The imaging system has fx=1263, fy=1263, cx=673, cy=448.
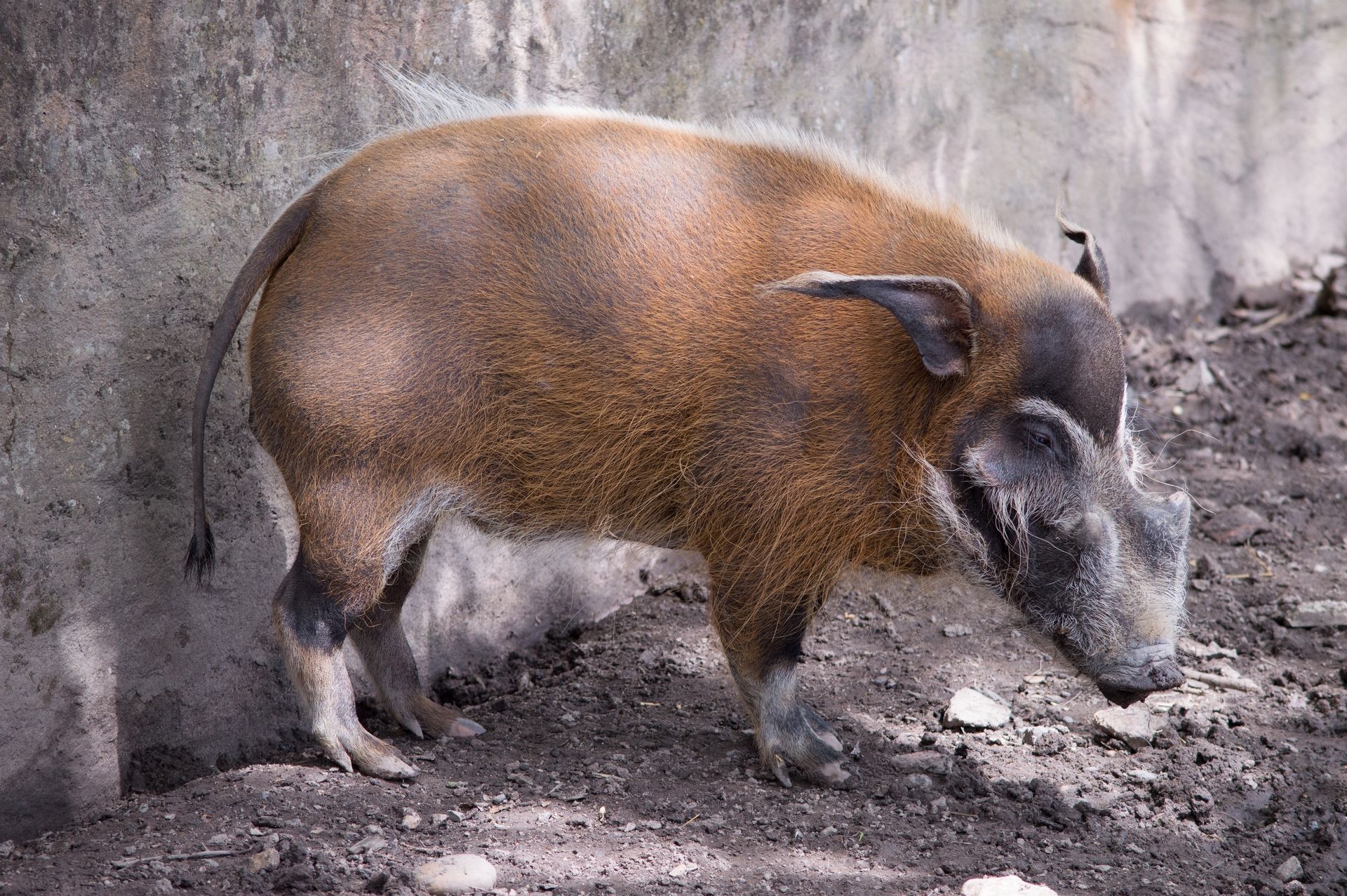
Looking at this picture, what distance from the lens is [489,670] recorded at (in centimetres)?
392

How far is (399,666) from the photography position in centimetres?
348

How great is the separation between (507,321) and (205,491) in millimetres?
887

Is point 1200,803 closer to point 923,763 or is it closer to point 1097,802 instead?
point 1097,802

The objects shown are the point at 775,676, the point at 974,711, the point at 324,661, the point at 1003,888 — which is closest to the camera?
Answer: the point at 1003,888

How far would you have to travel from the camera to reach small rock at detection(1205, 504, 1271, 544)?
4.52 meters

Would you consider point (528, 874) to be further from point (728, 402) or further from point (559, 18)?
point (559, 18)

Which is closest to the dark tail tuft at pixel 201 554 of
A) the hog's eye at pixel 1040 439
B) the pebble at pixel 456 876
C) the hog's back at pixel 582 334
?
the hog's back at pixel 582 334

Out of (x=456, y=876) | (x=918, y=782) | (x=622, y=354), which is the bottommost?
(x=918, y=782)

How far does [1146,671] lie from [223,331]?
7.38 feet

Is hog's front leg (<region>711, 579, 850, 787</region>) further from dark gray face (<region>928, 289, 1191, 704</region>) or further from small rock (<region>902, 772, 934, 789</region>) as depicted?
dark gray face (<region>928, 289, 1191, 704</region>)

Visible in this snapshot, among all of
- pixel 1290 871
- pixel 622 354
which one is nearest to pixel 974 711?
pixel 1290 871

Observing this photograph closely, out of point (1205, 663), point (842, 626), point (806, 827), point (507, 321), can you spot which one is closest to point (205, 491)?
point (507, 321)

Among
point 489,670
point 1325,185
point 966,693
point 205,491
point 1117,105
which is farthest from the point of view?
point 1325,185

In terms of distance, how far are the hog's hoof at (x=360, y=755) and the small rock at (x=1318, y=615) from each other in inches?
108
